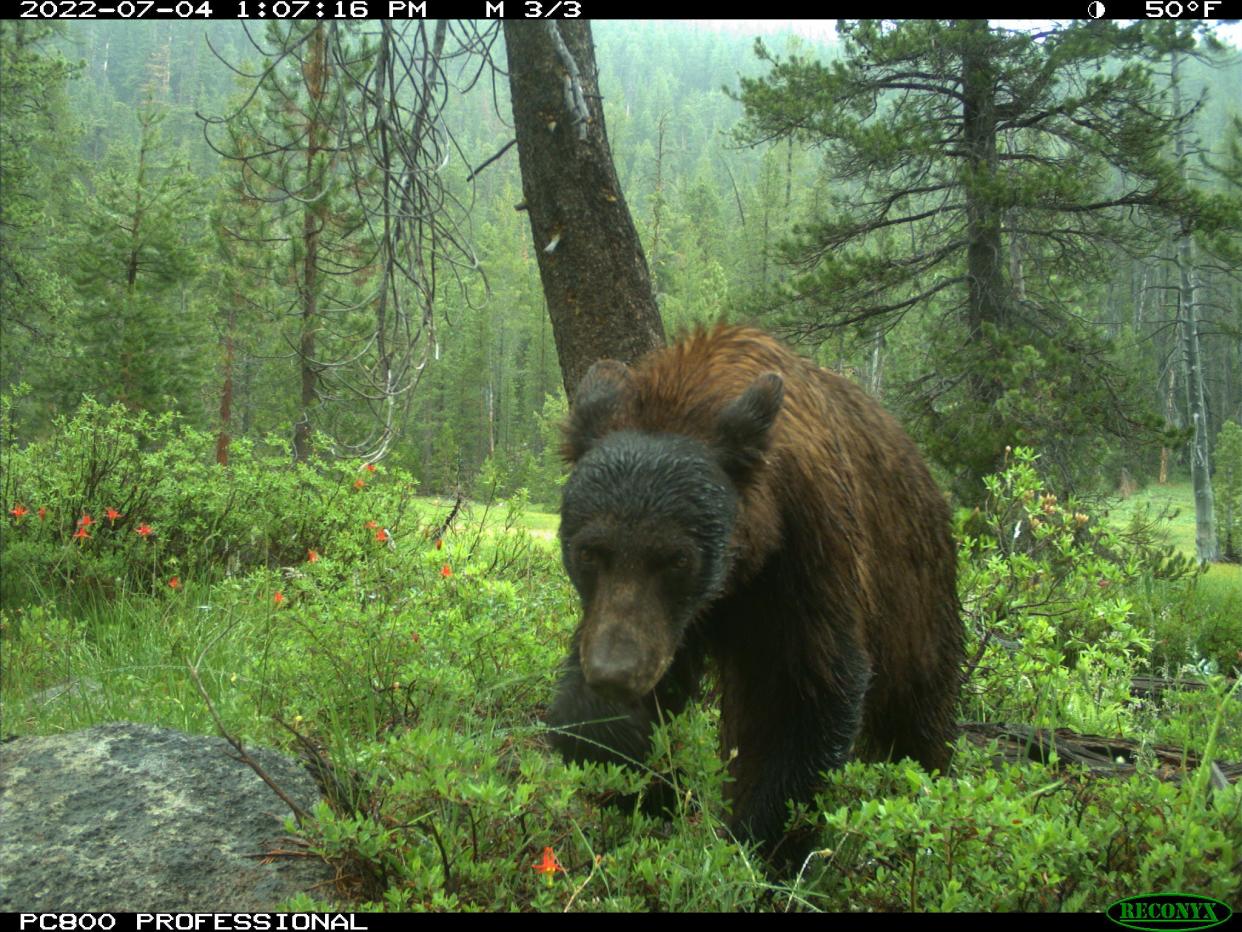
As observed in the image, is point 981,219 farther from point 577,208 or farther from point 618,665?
point 618,665

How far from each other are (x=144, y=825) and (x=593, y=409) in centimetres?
194

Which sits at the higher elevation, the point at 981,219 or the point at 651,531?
the point at 981,219

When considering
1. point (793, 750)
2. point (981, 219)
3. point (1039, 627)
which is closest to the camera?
point (793, 750)

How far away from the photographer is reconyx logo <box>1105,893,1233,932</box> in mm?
2262

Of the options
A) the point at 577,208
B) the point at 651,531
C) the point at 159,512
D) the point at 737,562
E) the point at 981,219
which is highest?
the point at 981,219

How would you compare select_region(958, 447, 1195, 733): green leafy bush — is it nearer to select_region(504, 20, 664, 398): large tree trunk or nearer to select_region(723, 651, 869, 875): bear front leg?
select_region(723, 651, 869, 875): bear front leg

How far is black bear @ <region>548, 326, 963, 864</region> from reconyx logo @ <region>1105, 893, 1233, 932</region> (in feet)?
3.41

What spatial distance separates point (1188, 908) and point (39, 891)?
3039 mm

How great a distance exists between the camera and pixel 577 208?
538 centimetres

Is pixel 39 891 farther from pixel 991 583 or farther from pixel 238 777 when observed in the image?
pixel 991 583

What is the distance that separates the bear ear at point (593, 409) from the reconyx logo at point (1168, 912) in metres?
2.05

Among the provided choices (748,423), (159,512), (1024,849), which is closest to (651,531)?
(748,423)

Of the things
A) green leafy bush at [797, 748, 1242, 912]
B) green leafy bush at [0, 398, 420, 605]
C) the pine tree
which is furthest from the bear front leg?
the pine tree

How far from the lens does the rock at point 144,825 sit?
2521 mm
